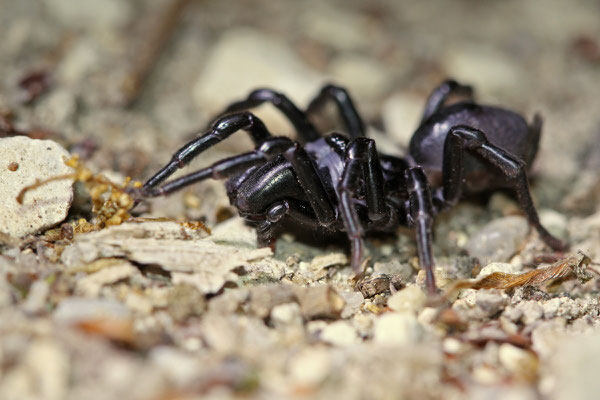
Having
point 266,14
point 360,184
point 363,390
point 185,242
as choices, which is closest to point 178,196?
point 185,242

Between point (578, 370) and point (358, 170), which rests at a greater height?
point (358, 170)

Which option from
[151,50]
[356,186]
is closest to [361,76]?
[151,50]

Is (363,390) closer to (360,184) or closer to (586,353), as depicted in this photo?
(586,353)

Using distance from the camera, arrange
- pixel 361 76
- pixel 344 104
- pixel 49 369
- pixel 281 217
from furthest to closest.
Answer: pixel 361 76 → pixel 344 104 → pixel 281 217 → pixel 49 369

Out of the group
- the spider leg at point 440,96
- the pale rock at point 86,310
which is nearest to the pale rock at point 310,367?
the pale rock at point 86,310

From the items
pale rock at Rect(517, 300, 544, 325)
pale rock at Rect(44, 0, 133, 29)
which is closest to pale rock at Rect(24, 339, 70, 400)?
pale rock at Rect(517, 300, 544, 325)

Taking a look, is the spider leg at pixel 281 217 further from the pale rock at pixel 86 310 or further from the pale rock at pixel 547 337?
the pale rock at pixel 547 337

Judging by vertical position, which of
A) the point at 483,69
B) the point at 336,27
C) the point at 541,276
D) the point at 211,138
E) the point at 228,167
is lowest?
the point at 541,276

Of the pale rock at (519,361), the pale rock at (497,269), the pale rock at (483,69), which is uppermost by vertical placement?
the pale rock at (483,69)

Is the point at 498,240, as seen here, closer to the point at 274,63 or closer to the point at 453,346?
the point at 453,346
